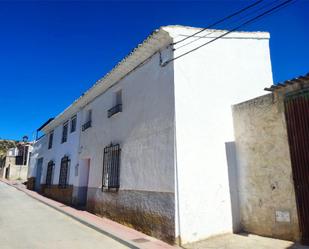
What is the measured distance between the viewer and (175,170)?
265 inches

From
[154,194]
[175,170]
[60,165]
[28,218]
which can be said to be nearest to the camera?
[175,170]

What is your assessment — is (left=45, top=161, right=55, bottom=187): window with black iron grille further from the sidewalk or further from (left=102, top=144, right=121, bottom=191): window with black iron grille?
(left=102, top=144, right=121, bottom=191): window with black iron grille

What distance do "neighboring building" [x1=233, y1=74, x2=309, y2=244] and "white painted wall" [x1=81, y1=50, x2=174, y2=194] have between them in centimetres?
190

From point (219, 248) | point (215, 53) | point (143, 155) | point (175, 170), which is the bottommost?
point (219, 248)

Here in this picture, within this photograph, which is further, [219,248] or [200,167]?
[200,167]

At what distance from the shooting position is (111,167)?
32.6ft

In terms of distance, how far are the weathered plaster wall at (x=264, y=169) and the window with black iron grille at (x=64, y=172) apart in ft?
33.2

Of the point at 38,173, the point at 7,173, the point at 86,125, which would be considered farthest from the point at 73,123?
the point at 7,173

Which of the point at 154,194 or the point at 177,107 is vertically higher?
the point at 177,107

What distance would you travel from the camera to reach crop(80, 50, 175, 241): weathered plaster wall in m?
7.11

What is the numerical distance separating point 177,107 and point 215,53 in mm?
2244

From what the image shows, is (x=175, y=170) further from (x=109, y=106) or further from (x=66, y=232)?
(x=109, y=106)

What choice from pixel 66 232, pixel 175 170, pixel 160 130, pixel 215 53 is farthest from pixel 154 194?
pixel 215 53

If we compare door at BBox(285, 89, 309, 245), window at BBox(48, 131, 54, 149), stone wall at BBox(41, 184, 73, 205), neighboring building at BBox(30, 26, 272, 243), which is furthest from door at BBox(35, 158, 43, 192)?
door at BBox(285, 89, 309, 245)
